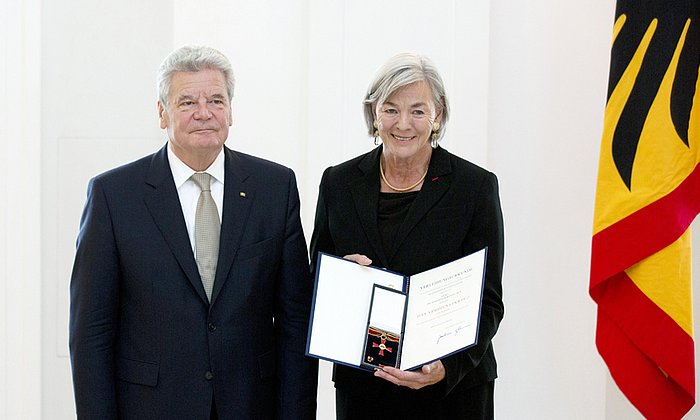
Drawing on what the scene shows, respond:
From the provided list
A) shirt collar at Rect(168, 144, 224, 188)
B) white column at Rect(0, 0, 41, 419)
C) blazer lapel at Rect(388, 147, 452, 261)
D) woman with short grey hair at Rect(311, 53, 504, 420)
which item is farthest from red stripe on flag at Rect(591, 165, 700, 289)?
white column at Rect(0, 0, 41, 419)

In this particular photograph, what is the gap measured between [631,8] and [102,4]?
212 cm

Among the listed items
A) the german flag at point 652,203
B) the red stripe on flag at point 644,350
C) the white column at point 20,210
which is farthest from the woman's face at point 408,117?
the white column at point 20,210

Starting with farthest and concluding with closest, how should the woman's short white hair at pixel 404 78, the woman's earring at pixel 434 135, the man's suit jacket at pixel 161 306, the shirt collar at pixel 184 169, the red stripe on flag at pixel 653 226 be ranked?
1. the red stripe on flag at pixel 653 226
2. the woman's earring at pixel 434 135
3. the woman's short white hair at pixel 404 78
4. the shirt collar at pixel 184 169
5. the man's suit jacket at pixel 161 306

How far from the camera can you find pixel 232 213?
2320 mm

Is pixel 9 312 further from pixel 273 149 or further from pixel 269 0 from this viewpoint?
pixel 269 0

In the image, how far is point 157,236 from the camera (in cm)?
227

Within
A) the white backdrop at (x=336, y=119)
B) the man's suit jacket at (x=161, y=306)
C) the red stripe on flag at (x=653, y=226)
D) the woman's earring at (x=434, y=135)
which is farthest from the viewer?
the white backdrop at (x=336, y=119)

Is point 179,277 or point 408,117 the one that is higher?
point 408,117

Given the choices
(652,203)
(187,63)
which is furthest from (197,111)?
(652,203)

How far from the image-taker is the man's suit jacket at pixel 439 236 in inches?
96.8

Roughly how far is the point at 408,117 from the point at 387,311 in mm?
530

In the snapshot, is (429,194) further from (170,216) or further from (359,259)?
(170,216)

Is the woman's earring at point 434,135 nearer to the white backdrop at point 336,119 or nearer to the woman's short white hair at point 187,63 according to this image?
the woman's short white hair at point 187,63

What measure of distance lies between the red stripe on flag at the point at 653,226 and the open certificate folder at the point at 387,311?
25.1 inches
